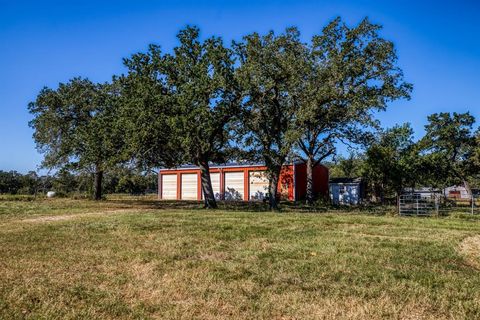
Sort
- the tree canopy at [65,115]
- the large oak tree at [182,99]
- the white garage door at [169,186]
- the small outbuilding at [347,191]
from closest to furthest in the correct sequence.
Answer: the large oak tree at [182,99] < the tree canopy at [65,115] < the small outbuilding at [347,191] < the white garage door at [169,186]

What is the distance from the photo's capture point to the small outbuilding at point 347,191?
43562 millimetres

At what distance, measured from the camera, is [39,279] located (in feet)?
19.3

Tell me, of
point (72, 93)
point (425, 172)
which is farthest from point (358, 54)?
point (72, 93)

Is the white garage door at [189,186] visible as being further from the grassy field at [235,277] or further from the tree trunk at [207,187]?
the grassy field at [235,277]

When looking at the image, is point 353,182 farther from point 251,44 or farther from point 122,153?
point 122,153

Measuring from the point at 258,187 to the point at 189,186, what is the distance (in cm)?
1080

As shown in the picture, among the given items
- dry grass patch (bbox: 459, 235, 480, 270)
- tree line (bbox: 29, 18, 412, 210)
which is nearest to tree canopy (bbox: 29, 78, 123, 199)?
tree line (bbox: 29, 18, 412, 210)

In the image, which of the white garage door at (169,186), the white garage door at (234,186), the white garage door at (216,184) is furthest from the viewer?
the white garage door at (169,186)

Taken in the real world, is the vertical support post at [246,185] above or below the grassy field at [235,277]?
above

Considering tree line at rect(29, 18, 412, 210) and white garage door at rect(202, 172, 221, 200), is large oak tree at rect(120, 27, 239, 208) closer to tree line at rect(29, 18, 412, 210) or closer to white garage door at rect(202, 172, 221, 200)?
tree line at rect(29, 18, 412, 210)

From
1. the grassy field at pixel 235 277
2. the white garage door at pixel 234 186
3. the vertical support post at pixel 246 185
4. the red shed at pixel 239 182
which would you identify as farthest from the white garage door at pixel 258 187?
the grassy field at pixel 235 277

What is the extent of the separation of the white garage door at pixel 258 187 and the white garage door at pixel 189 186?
847cm

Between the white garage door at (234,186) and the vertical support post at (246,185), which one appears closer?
the vertical support post at (246,185)

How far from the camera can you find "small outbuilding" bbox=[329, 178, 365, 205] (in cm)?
4356
